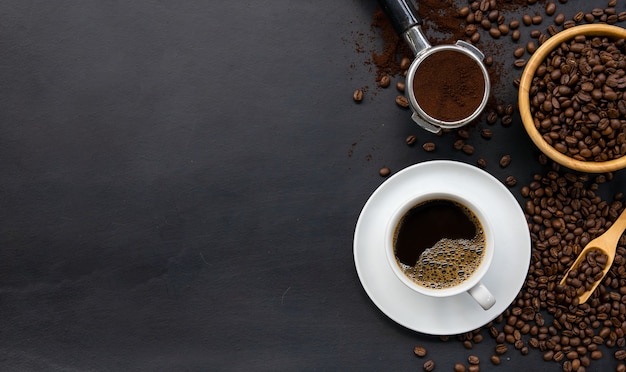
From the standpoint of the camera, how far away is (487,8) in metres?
1.84

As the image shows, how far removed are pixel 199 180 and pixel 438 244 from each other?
689 mm

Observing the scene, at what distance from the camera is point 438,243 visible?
1759 mm

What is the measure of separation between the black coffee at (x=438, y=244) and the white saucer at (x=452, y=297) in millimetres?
46

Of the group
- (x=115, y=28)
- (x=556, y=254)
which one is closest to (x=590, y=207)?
(x=556, y=254)

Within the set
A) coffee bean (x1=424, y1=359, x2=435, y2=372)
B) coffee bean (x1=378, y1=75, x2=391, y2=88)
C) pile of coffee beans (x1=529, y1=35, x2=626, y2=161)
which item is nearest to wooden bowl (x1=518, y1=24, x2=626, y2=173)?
pile of coffee beans (x1=529, y1=35, x2=626, y2=161)

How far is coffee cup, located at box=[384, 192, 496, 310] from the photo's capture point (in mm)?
1728

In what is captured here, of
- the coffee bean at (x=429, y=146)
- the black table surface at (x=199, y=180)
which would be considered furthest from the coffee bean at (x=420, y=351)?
the coffee bean at (x=429, y=146)

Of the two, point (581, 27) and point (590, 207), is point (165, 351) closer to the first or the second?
point (590, 207)

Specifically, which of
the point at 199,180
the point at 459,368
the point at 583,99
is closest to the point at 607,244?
the point at 583,99

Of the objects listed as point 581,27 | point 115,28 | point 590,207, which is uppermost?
point 115,28

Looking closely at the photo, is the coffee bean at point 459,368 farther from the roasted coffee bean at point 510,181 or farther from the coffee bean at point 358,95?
the coffee bean at point 358,95

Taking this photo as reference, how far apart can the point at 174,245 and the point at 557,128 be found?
Answer: 42.7 inches

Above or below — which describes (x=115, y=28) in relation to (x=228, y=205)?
above

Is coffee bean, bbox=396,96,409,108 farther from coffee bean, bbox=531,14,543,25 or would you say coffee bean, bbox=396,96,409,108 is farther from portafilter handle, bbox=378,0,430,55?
coffee bean, bbox=531,14,543,25
